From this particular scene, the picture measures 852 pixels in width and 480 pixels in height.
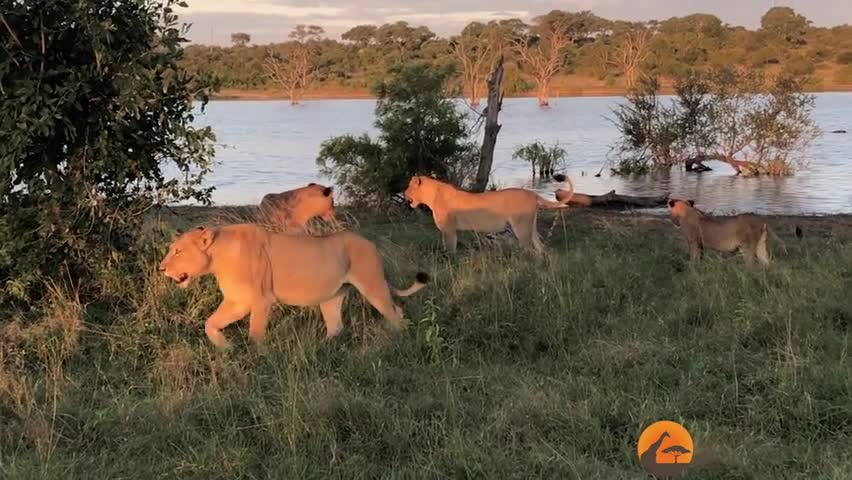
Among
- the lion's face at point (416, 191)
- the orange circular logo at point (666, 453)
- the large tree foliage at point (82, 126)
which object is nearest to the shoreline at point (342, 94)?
the lion's face at point (416, 191)

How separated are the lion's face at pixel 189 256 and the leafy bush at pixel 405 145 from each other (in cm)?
936

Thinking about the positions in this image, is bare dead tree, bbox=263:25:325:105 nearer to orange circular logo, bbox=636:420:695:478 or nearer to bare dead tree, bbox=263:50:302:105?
bare dead tree, bbox=263:50:302:105

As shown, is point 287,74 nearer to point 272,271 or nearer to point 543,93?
point 543,93

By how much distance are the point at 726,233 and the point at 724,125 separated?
16.6 meters

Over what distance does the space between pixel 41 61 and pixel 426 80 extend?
1012cm

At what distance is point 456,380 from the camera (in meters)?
5.63

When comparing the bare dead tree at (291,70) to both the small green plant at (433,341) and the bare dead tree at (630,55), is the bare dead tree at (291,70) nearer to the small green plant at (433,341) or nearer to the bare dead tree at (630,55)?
the bare dead tree at (630,55)

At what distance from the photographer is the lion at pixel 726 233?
964 centimetres

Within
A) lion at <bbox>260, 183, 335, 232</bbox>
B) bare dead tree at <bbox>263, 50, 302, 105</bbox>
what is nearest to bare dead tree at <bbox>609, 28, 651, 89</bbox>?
bare dead tree at <bbox>263, 50, 302, 105</bbox>

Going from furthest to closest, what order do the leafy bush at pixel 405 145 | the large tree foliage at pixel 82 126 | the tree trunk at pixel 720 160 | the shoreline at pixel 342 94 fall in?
the shoreline at pixel 342 94 < the tree trunk at pixel 720 160 < the leafy bush at pixel 405 145 < the large tree foliage at pixel 82 126

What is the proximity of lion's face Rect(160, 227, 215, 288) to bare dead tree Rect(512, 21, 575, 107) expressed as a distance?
5800 centimetres

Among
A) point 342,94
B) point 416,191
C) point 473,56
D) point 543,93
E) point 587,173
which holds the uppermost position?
point 473,56

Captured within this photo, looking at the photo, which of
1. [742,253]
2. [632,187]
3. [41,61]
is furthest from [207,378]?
[632,187]

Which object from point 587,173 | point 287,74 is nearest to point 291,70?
point 287,74
